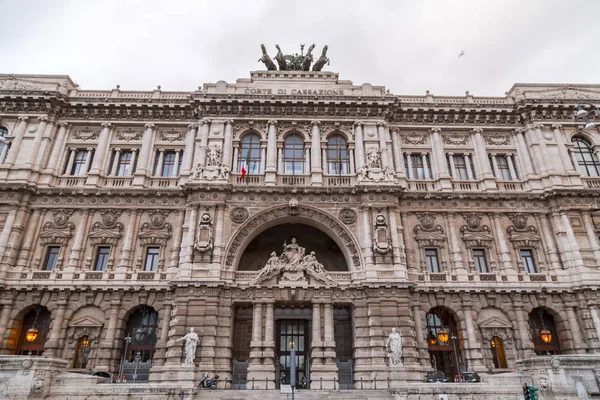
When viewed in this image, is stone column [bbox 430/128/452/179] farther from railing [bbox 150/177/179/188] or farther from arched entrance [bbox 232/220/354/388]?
railing [bbox 150/177/179/188]

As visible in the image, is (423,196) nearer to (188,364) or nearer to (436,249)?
(436,249)

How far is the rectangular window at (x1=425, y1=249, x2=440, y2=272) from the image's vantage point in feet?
86.1

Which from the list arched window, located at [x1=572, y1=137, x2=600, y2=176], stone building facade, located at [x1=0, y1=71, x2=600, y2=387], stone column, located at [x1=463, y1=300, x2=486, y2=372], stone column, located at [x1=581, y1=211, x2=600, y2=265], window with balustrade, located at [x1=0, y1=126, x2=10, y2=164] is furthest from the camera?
arched window, located at [x1=572, y1=137, x2=600, y2=176]

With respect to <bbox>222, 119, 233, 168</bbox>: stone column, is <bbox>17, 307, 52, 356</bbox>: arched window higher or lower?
lower

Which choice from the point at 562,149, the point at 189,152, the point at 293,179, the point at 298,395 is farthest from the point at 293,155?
the point at 562,149

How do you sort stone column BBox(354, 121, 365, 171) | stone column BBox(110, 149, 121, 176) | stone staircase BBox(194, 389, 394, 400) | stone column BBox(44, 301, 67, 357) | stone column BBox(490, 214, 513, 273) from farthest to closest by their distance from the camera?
stone column BBox(110, 149, 121, 176)
stone column BBox(354, 121, 365, 171)
stone column BBox(490, 214, 513, 273)
stone column BBox(44, 301, 67, 357)
stone staircase BBox(194, 389, 394, 400)

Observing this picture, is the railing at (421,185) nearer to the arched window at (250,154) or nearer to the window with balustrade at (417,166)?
the window with balustrade at (417,166)

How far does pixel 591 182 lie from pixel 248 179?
84.4 ft

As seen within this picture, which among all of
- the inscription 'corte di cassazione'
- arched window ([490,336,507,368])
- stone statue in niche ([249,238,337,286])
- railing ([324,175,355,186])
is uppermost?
the inscription 'corte di cassazione'

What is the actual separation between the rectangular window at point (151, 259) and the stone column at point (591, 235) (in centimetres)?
3000

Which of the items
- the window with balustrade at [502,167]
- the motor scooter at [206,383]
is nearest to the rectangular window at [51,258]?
the motor scooter at [206,383]

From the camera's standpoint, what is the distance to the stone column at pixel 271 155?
27328 mm

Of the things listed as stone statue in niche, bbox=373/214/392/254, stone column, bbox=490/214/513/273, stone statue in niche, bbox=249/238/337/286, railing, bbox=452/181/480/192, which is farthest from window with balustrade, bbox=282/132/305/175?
stone column, bbox=490/214/513/273

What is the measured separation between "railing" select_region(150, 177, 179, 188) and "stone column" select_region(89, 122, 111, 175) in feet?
13.1
